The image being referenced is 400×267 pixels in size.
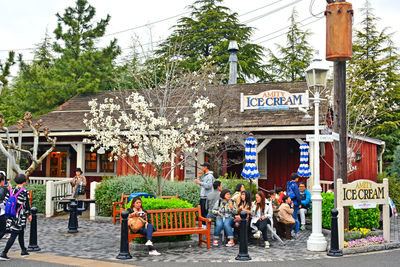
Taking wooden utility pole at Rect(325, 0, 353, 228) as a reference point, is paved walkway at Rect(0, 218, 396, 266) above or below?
below

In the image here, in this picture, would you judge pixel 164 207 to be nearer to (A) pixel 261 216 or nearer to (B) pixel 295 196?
(A) pixel 261 216

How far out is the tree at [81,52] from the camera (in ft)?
87.3

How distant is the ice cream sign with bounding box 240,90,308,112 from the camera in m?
17.3

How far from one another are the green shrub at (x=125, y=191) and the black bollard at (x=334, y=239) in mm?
5709

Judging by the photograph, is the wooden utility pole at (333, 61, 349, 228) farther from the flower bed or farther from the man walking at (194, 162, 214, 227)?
the man walking at (194, 162, 214, 227)

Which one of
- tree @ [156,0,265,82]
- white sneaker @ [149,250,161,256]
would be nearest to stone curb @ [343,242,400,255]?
white sneaker @ [149,250,161,256]

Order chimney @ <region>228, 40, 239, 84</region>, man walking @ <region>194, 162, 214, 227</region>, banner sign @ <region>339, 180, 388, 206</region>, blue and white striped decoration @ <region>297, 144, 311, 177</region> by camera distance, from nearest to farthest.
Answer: banner sign @ <region>339, 180, 388, 206</region>, man walking @ <region>194, 162, 214, 227</region>, blue and white striped decoration @ <region>297, 144, 311, 177</region>, chimney @ <region>228, 40, 239, 84</region>

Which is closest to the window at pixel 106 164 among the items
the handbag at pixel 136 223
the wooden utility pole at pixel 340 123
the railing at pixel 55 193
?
the railing at pixel 55 193

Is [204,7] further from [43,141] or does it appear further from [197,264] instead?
[197,264]

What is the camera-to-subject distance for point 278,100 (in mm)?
17500

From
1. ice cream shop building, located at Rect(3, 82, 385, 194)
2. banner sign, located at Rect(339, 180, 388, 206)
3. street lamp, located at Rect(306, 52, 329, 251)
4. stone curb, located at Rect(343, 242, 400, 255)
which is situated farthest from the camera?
ice cream shop building, located at Rect(3, 82, 385, 194)

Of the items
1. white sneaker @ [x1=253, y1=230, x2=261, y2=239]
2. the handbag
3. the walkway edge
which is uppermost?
the handbag

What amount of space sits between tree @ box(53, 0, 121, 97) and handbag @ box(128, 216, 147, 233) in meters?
17.7

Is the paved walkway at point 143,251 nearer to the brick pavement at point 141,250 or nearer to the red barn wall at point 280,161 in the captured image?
the brick pavement at point 141,250
